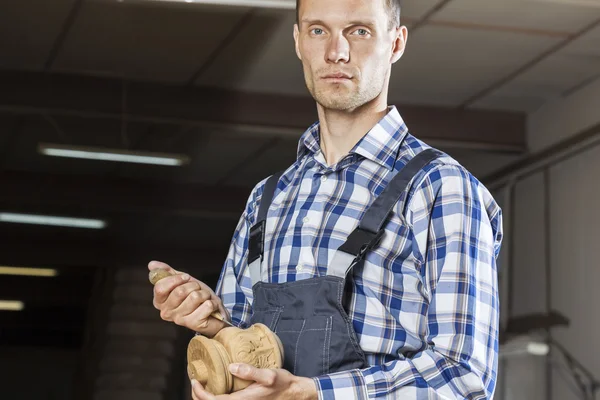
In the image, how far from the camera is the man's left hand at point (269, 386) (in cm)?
102

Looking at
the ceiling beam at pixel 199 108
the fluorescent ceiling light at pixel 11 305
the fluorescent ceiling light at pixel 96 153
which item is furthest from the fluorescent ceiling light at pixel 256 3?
the fluorescent ceiling light at pixel 11 305

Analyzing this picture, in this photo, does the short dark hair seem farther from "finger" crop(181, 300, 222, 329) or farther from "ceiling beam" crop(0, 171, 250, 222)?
"ceiling beam" crop(0, 171, 250, 222)

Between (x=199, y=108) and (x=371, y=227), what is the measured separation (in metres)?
3.00

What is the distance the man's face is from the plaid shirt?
0.20 ft

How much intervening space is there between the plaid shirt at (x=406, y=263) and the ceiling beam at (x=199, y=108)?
2764 mm

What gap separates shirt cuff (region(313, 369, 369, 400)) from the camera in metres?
1.07

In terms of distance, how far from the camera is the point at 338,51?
126cm

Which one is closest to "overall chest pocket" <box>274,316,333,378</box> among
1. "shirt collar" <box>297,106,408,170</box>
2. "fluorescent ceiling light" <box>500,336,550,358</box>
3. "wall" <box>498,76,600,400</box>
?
"shirt collar" <box>297,106,408,170</box>

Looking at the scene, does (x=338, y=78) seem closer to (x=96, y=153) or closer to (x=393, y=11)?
(x=393, y=11)

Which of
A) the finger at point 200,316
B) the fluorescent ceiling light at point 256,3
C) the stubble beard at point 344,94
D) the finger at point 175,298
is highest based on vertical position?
the fluorescent ceiling light at point 256,3

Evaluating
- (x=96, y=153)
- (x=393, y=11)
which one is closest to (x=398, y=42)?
(x=393, y=11)

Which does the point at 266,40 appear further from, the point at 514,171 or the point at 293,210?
the point at 293,210

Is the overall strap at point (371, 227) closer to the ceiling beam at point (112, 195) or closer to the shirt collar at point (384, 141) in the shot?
the shirt collar at point (384, 141)

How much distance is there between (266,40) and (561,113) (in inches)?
55.3
